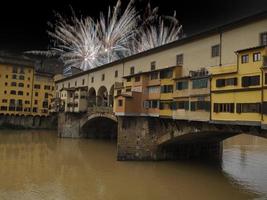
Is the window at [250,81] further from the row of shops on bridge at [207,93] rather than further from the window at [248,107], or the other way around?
the window at [248,107]

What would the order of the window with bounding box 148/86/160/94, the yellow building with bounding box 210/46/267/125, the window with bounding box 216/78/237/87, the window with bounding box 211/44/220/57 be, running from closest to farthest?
1. the yellow building with bounding box 210/46/267/125
2. the window with bounding box 216/78/237/87
3. the window with bounding box 211/44/220/57
4. the window with bounding box 148/86/160/94

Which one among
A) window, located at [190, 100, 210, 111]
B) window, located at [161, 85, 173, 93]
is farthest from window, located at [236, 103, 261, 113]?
window, located at [161, 85, 173, 93]

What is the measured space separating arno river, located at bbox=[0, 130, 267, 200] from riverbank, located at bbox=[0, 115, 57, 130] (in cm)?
3892

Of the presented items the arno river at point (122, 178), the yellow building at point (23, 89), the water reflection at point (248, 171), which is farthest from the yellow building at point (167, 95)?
the yellow building at point (23, 89)

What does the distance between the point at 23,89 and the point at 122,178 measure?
2322 inches

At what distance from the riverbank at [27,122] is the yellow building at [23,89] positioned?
58.0 inches

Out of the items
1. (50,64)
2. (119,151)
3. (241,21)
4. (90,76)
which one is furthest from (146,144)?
(50,64)

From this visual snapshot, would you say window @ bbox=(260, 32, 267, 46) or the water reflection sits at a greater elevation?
window @ bbox=(260, 32, 267, 46)

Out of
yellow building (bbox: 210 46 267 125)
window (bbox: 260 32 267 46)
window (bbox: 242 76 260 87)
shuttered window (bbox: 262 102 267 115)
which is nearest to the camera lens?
shuttered window (bbox: 262 102 267 115)

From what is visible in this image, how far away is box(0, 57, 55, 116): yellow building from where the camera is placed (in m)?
75.8

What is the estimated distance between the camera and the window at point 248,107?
73.4 ft

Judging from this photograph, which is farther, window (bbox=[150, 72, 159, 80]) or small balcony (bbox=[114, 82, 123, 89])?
small balcony (bbox=[114, 82, 123, 89])

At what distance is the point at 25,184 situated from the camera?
24516 mm

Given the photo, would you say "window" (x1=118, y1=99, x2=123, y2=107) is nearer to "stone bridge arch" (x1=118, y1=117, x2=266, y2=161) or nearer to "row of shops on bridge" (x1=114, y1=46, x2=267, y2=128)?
"row of shops on bridge" (x1=114, y1=46, x2=267, y2=128)
